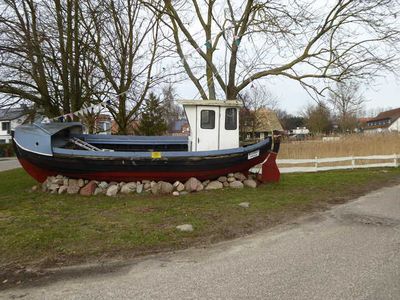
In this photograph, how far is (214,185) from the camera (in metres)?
10.5

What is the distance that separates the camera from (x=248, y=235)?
236 inches

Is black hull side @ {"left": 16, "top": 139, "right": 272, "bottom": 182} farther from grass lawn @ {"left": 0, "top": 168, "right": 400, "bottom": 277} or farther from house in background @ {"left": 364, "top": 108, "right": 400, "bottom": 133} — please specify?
house in background @ {"left": 364, "top": 108, "right": 400, "bottom": 133}

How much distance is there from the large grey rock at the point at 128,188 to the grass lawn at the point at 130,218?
44 cm

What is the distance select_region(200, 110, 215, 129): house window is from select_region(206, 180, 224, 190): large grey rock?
1.76 m

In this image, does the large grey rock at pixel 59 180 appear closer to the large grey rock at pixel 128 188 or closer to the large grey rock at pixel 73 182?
the large grey rock at pixel 73 182

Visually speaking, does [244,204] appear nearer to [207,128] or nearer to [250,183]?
[250,183]

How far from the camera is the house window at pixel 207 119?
36.3 feet

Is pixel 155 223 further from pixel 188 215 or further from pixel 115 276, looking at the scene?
pixel 115 276

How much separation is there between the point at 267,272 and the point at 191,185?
19.4 feet

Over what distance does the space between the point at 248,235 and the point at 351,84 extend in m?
12.7

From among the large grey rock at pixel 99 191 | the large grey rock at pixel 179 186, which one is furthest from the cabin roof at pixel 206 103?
the large grey rock at pixel 99 191

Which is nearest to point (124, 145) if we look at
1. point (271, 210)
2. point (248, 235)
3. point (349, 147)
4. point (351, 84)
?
point (271, 210)

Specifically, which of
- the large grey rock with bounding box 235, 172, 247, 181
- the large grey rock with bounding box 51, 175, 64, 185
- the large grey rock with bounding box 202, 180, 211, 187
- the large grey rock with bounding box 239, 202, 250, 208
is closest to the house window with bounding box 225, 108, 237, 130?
the large grey rock with bounding box 235, 172, 247, 181

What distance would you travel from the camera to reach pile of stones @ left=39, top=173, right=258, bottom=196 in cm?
998
